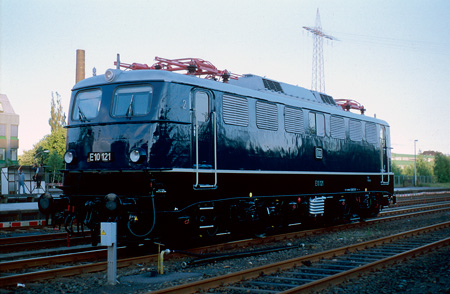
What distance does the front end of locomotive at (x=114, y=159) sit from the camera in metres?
9.95

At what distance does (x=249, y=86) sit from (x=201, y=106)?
317cm

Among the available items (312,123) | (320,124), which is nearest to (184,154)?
(312,123)

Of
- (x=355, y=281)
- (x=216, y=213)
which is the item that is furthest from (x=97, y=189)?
(x=355, y=281)

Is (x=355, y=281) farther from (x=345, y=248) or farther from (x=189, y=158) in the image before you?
(x=189, y=158)

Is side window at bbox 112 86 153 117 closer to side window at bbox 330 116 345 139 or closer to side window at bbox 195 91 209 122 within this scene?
side window at bbox 195 91 209 122

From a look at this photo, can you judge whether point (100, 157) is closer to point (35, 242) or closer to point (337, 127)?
point (35, 242)

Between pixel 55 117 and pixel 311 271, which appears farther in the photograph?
pixel 55 117

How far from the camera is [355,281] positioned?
834 centimetres

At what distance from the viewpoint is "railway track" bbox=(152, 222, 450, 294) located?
7555 mm

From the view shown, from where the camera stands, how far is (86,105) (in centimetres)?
1130

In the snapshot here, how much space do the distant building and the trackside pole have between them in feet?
197

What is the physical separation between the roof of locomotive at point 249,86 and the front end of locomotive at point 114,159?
2.1 inches

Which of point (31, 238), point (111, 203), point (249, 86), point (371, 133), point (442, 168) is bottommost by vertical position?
point (31, 238)

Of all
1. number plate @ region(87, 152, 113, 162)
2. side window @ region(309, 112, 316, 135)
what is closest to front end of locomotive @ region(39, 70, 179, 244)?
number plate @ region(87, 152, 113, 162)
